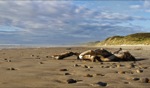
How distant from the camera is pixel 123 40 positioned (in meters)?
62.9

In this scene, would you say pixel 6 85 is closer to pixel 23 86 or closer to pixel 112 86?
pixel 23 86

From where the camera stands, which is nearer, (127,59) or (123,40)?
(127,59)

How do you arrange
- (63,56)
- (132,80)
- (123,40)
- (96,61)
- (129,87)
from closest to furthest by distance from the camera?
(129,87), (132,80), (96,61), (63,56), (123,40)

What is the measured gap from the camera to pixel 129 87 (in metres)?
7.13

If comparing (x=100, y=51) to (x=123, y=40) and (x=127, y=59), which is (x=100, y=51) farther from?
(x=123, y=40)

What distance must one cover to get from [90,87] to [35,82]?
1333 millimetres

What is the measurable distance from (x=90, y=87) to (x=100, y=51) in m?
8.26

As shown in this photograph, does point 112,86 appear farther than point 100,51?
No

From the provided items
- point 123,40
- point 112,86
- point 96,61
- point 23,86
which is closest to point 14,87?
point 23,86

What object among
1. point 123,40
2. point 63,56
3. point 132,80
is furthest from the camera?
point 123,40

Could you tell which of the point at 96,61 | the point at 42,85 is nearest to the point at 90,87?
the point at 42,85

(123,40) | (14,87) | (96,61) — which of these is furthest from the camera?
(123,40)

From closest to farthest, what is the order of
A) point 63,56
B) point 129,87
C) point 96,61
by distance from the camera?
point 129,87 → point 96,61 → point 63,56

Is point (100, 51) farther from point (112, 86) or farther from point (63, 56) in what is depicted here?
point (112, 86)
